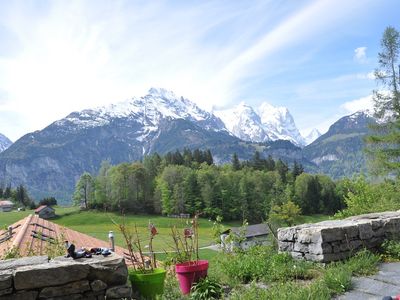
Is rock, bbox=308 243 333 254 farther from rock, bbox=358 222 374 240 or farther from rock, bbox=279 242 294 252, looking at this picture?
rock, bbox=358 222 374 240

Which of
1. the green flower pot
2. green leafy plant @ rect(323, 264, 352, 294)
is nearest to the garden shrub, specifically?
green leafy plant @ rect(323, 264, 352, 294)

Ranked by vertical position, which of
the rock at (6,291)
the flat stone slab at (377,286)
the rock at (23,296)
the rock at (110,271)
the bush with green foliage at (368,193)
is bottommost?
the flat stone slab at (377,286)

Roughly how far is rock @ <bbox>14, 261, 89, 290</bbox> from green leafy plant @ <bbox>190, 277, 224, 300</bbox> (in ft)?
5.16

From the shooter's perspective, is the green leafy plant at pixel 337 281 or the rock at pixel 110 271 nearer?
the rock at pixel 110 271

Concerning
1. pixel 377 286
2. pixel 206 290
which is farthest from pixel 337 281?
→ pixel 206 290

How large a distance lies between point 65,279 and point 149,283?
1.15m

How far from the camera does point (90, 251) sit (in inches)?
238

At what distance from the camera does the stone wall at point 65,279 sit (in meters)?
5.13

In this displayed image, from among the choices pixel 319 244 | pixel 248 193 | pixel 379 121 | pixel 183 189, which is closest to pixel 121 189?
pixel 183 189

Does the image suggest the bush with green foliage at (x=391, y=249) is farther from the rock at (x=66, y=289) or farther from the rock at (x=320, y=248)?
the rock at (x=66, y=289)

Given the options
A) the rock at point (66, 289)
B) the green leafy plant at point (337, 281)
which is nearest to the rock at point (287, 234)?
the green leafy plant at point (337, 281)

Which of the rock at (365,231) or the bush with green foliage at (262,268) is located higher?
the rock at (365,231)

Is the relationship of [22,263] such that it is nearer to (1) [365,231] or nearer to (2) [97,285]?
(2) [97,285]

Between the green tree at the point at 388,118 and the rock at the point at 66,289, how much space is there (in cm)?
2427
